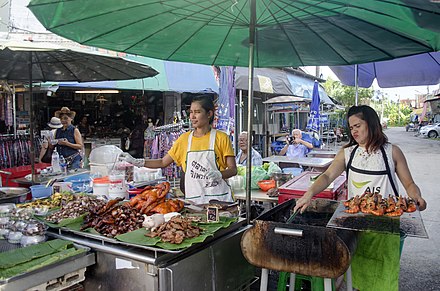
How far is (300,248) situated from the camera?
2.22 meters

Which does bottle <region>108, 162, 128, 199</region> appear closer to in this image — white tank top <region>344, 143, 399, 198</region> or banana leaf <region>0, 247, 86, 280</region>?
banana leaf <region>0, 247, 86, 280</region>

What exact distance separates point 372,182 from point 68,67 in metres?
4.17

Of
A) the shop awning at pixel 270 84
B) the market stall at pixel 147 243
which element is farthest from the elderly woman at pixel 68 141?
the shop awning at pixel 270 84

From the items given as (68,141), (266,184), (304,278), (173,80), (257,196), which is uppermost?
(173,80)

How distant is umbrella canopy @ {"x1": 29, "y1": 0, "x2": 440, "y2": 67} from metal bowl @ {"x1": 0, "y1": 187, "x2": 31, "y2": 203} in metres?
1.55

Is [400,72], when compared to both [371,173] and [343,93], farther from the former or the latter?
[343,93]

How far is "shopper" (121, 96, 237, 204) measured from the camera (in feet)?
11.1

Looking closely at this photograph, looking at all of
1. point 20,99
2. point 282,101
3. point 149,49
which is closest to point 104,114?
point 20,99

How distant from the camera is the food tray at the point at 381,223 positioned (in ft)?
7.23

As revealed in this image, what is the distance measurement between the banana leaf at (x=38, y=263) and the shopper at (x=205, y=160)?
1.27 metres

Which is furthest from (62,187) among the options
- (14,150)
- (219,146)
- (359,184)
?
(14,150)

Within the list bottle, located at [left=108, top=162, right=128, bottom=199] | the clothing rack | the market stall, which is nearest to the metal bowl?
the market stall

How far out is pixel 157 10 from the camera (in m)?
2.95

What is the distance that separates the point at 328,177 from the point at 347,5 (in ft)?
4.55
